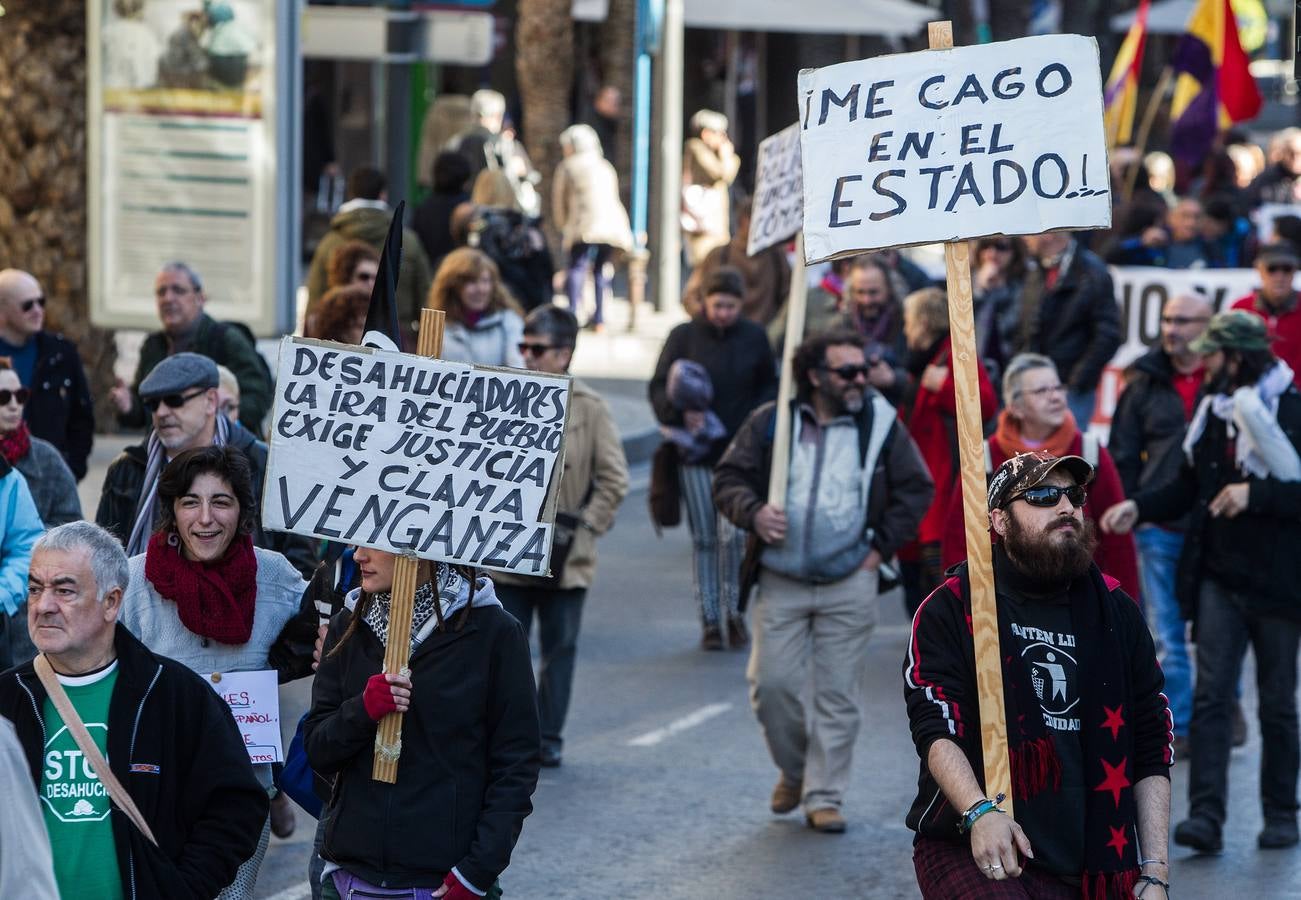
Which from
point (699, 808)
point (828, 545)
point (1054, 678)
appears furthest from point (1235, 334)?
point (1054, 678)

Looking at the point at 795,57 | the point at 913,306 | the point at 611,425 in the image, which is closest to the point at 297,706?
the point at 611,425

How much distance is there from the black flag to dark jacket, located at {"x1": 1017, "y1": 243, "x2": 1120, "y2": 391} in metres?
7.68

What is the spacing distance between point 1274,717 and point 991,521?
3.18 meters

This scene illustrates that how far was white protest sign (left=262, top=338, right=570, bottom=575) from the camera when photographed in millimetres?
5059

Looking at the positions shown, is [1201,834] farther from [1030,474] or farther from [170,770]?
[170,770]

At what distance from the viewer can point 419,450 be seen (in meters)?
5.08

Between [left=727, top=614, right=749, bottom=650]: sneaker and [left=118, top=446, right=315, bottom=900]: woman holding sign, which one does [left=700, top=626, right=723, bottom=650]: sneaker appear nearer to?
[left=727, top=614, right=749, bottom=650]: sneaker

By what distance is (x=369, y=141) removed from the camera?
31219 millimetres

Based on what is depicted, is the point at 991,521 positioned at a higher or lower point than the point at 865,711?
higher

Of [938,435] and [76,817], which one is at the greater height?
[938,435]

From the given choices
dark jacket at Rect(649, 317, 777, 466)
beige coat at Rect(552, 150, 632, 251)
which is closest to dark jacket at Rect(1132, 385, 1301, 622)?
dark jacket at Rect(649, 317, 777, 466)

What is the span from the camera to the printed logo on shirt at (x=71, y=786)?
4484mm

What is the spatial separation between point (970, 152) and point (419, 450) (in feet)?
5.03

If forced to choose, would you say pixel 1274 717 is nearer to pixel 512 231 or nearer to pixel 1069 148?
pixel 1069 148
